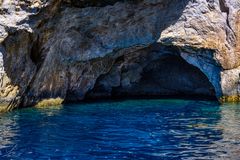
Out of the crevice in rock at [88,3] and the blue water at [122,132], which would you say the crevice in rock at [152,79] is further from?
the blue water at [122,132]

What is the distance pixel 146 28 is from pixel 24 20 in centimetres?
693

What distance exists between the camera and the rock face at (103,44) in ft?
61.5

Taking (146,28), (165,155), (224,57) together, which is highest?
(146,28)

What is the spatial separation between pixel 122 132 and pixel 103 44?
350 inches

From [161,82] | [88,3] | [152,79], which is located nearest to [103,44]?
[88,3]

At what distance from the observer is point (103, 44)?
72.8 ft

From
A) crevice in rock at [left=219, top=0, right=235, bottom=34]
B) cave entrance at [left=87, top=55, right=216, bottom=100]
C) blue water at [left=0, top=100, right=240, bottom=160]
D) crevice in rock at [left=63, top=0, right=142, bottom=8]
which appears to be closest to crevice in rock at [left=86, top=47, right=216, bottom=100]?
cave entrance at [left=87, top=55, right=216, bottom=100]

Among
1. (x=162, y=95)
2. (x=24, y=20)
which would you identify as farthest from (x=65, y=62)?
(x=162, y=95)

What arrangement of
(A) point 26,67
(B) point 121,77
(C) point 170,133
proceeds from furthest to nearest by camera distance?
1. (B) point 121,77
2. (A) point 26,67
3. (C) point 170,133

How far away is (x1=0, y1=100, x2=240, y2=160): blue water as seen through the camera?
11219mm

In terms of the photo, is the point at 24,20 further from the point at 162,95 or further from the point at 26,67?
the point at 162,95

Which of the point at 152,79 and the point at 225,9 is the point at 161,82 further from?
the point at 225,9

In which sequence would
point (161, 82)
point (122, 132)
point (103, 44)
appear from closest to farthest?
point (122, 132)
point (103, 44)
point (161, 82)

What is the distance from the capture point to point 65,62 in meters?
21.8
